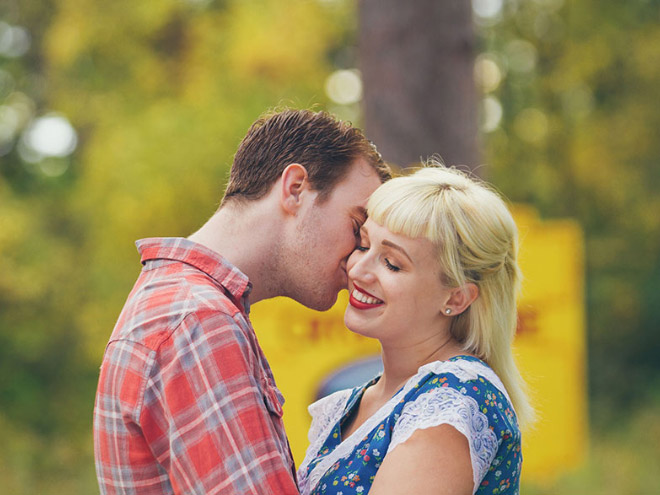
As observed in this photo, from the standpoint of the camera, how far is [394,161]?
4.28m

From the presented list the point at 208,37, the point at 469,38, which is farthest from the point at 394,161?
the point at 208,37

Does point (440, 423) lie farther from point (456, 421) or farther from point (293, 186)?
point (293, 186)

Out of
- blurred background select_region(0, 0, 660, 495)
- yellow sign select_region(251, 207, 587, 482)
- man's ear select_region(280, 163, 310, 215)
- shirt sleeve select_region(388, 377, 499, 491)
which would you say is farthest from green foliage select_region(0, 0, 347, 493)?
shirt sleeve select_region(388, 377, 499, 491)

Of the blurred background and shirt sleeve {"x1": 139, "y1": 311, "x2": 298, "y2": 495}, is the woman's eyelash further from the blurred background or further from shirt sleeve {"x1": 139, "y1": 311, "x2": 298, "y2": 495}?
the blurred background

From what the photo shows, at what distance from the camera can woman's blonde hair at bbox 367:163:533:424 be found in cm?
200

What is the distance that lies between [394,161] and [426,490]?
275 cm

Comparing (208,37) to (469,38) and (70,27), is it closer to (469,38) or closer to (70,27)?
(70,27)

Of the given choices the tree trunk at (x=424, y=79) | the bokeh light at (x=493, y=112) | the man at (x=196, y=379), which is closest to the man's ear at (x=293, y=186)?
the man at (x=196, y=379)

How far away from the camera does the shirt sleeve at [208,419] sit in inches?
61.7

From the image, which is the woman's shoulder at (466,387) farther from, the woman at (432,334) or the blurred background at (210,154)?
the blurred background at (210,154)

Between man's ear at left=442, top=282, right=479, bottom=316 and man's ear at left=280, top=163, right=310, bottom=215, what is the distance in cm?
44

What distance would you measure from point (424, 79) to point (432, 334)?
7.91 feet

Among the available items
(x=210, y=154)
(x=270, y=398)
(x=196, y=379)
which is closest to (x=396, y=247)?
(x=270, y=398)

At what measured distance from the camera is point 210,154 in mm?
7453
